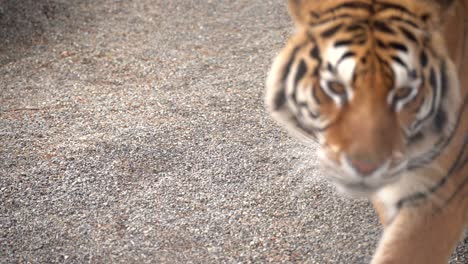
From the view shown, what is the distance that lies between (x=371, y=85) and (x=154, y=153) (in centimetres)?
139

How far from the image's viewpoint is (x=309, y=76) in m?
1.44

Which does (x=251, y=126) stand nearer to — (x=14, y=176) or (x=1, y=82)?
(x=14, y=176)

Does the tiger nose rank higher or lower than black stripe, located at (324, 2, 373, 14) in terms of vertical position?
lower

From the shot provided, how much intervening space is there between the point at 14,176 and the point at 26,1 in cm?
172

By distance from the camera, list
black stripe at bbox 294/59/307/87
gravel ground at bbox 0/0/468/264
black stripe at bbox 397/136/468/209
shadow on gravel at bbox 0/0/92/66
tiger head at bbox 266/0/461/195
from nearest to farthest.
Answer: tiger head at bbox 266/0/461/195 < black stripe at bbox 294/59/307/87 < black stripe at bbox 397/136/468/209 < gravel ground at bbox 0/0/468/264 < shadow on gravel at bbox 0/0/92/66

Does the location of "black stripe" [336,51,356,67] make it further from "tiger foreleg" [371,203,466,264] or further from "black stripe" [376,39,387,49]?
"tiger foreleg" [371,203,466,264]

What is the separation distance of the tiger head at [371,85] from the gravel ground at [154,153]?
68 centimetres

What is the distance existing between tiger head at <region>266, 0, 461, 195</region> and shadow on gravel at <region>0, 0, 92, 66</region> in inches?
85.7

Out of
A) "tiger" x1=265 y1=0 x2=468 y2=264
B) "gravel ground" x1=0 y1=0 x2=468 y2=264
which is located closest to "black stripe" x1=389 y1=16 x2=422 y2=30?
"tiger" x1=265 y1=0 x2=468 y2=264

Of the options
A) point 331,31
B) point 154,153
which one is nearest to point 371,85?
point 331,31

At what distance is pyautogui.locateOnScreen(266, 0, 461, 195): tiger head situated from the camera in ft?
4.36

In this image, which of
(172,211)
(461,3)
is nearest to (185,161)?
(172,211)

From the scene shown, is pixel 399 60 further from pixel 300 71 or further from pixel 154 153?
pixel 154 153

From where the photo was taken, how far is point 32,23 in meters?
3.69
